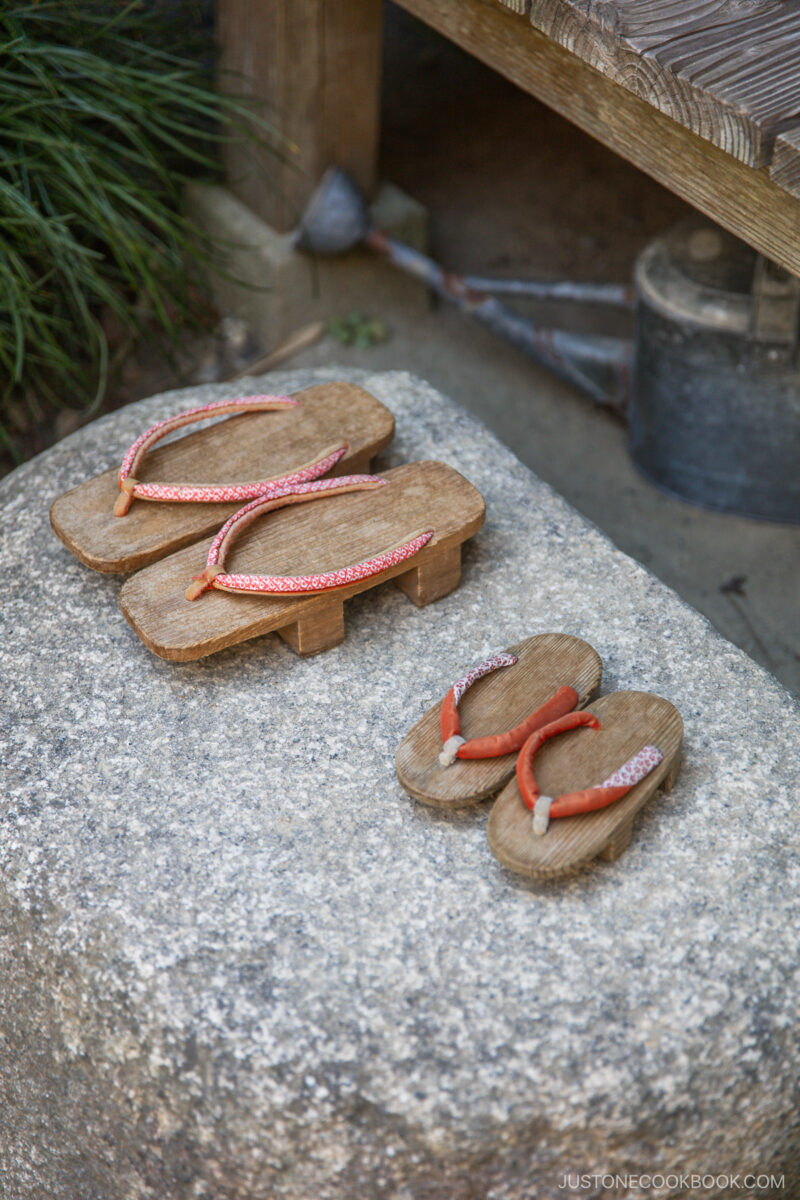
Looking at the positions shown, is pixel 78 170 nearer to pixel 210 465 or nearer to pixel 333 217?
pixel 333 217

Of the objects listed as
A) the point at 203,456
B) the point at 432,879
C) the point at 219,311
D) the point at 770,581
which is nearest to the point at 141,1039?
the point at 432,879

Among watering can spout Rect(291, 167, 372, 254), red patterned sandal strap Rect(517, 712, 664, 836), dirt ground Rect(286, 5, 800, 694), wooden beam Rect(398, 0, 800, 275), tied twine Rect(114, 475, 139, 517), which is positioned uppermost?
wooden beam Rect(398, 0, 800, 275)

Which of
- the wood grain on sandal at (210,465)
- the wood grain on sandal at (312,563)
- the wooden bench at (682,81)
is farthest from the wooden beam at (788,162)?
the wood grain on sandal at (210,465)

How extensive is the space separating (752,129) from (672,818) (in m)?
0.83

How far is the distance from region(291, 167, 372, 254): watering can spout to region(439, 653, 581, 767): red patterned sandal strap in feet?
5.65

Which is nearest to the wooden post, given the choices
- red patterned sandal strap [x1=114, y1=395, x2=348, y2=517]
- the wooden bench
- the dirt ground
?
the dirt ground

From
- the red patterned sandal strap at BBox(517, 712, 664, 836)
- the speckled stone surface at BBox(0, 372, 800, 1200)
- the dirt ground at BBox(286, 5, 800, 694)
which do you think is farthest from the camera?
the dirt ground at BBox(286, 5, 800, 694)

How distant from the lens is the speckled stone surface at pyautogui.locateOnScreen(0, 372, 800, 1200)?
3.84 ft

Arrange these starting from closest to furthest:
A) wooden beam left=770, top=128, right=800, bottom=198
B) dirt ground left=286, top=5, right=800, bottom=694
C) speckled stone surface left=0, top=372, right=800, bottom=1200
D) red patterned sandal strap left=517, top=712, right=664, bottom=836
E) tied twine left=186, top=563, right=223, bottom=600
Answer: speckled stone surface left=0, top=372, right=800, bottom=1200
red patterned sandal strap left=517, top=712, right=664, bottom=836
wooden beam left=770, top=128, right=800, bottom=198
tied twine left=186, top=563, right=223, bottom=600
dirt ground left=286, top=5, right=800, bottom=694

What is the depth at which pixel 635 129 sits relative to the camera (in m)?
1.76

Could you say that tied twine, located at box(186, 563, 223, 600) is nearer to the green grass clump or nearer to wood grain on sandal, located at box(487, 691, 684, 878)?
wood grain on sandal, located at box(487, 691, 684, 878)

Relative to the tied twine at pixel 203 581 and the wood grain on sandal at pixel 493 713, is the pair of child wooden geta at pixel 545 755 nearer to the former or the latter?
the wood grain on sandal at pixel 493 713

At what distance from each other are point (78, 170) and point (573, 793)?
1.82 meters

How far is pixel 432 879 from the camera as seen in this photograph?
4.29 feet
